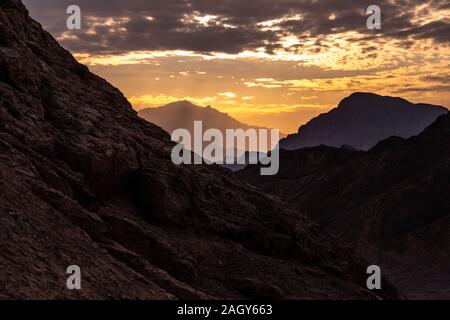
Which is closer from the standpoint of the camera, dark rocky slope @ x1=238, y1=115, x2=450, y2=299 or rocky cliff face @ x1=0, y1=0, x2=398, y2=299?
rocky cliff face @ x1=0, y1=0, x2=398, y2=299

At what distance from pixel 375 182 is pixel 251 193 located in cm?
7191

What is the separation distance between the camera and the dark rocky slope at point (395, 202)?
223 feet

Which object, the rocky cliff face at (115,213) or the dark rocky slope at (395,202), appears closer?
the rocky cliff face at (115,213)

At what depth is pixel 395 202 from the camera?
78.9 m

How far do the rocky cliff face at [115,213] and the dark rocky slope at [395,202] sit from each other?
3607 cm

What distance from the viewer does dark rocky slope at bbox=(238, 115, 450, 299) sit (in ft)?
223

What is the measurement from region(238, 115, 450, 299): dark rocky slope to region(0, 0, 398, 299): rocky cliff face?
36.1 m

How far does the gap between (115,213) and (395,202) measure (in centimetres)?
6621

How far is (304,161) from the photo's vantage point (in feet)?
403

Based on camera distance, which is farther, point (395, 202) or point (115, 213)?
point (395, 202)

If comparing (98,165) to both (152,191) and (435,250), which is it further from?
(435,250)

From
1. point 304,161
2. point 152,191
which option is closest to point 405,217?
point 304,161

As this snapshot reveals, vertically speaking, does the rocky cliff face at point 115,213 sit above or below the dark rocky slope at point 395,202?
above
